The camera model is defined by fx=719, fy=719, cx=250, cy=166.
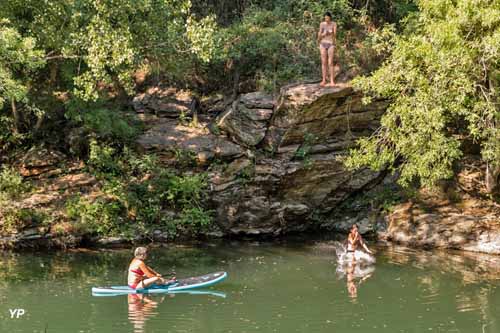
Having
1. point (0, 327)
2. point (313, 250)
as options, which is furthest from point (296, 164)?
point (0, 327)

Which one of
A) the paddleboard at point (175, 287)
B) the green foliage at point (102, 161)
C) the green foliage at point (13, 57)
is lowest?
the paddleboard at point (175, 287)

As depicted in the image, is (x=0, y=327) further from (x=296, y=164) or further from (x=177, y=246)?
(x=296, y=164)

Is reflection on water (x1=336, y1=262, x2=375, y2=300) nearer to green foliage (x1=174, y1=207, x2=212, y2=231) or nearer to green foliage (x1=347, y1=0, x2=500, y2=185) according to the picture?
green foliage (x1=347, y1=0, x2=500, y2=185)

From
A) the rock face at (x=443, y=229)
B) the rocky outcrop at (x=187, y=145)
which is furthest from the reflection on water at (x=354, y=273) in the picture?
the rocky outcrop at (x=187, y=145)

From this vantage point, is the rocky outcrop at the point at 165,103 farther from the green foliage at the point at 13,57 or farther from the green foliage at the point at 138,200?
the green foliage at the point at 13,57

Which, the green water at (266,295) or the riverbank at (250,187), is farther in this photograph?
the riverbank at (250,187)

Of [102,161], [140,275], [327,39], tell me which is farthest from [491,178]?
[102,161]

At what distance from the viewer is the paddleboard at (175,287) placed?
1344 centimetres

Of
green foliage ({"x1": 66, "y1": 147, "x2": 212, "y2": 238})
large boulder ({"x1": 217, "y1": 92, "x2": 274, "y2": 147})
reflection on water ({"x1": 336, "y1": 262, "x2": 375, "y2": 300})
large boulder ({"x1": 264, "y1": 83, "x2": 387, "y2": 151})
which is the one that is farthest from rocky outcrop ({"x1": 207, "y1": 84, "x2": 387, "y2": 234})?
reflection on water ({"x1": 336, "y1": 262, "x2": 375, "y2": 300})

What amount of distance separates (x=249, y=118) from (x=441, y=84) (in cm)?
606

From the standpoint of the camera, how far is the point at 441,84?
1546 cm

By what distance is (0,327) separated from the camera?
37.2 ft

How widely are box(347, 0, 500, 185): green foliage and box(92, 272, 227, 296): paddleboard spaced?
5.01m

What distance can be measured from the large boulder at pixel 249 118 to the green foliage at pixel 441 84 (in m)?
3.57
